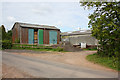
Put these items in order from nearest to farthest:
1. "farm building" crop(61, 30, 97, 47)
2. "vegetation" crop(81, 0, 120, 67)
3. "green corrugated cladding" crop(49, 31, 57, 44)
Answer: "vegetation" crop(81, 0, 120, 67)
"farm building" crop(61, 30, 97, 47)
"green corrugated cladding" crop(49, 31, 57, 44)

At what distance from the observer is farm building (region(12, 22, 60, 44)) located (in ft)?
83.7

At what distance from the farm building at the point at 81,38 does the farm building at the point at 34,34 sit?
5.05 metres

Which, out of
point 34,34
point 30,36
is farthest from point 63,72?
point 34,34

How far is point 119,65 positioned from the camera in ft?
25.5

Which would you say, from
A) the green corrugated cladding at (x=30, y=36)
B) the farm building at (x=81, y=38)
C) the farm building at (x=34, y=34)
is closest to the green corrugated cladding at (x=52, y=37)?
the farm building at (x=34, y=34)

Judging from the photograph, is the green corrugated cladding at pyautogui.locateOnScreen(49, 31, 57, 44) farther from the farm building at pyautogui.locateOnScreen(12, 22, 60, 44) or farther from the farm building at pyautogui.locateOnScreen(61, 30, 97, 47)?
the farm building at pyautogui.locateOnScreen(61, 30, 97, 47)

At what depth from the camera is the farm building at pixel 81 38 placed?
2223 centimetres

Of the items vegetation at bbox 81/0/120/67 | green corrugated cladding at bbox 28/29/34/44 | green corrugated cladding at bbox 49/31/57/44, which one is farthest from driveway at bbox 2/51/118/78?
green corrugated cladding at bbox 49/31/57/44

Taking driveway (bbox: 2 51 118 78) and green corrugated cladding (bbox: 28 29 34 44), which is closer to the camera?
driveway (bbox: 2 51 118 78)

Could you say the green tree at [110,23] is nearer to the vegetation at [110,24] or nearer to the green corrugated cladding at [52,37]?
the vegetation at [110,24]

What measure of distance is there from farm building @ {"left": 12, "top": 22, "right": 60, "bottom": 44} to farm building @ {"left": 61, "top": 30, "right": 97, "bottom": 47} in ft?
16.6

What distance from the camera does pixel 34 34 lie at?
2861cm

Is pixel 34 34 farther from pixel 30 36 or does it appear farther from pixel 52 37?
pixel 52 37

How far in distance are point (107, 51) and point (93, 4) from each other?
5.15 meters
